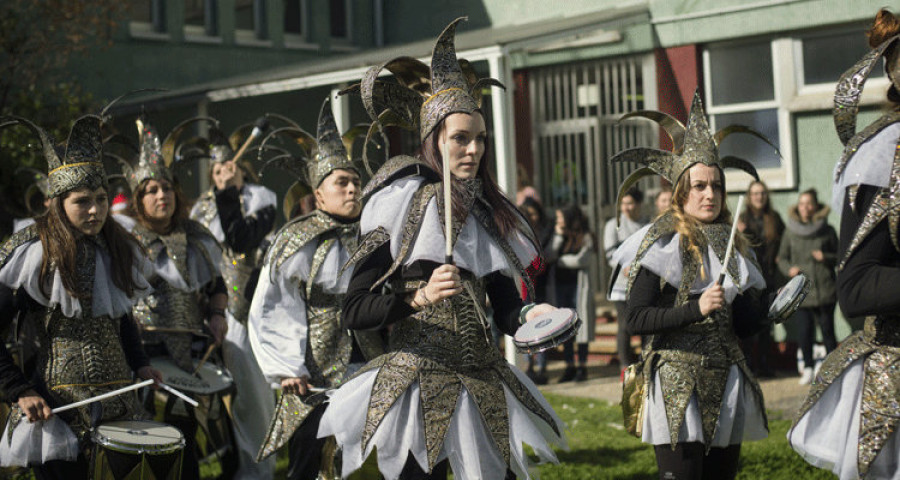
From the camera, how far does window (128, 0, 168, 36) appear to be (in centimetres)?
2000

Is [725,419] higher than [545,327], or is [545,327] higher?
[545,327]

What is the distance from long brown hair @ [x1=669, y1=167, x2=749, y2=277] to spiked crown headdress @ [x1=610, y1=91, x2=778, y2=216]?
0.05m

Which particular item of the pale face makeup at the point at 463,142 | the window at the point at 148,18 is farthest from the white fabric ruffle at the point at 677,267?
the window at the point at 148,18

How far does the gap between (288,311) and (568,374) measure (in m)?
6.31

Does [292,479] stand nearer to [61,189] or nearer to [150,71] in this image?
[61,189]

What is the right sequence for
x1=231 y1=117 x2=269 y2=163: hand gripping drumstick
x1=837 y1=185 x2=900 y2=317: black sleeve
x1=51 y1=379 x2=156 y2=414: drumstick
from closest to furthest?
x1=837 y1=185 x2=900 y2=317: black sleeve
x1=51 y1=379 x2=156 y2=414: drumstick
x1=231 y1=117 x2=269 y2=163: hand gripping drumstick

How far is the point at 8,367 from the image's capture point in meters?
4.96

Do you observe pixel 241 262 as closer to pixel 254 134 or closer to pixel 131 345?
pixel 254 134

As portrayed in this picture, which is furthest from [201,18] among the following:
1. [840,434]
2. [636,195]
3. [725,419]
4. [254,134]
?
[840,434]

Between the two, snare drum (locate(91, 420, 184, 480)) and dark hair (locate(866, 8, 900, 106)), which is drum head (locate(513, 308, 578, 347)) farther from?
snare drum (locate(91, 420, 184, 480))

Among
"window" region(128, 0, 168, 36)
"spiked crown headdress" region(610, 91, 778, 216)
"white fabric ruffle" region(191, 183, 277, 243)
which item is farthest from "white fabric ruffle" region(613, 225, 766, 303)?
"window" region(128, 0, 168, 36)

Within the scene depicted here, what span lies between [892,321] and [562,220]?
8.47 metres

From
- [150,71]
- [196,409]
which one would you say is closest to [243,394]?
[196,409]

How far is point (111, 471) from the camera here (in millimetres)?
4809
